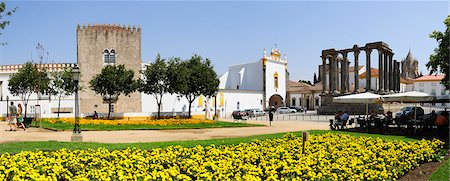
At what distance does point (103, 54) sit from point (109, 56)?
66cm

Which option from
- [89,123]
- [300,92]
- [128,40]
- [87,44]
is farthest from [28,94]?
[300,92]

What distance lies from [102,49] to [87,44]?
1.64m

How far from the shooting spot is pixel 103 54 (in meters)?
40.4

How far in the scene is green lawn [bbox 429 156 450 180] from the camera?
9.14 m

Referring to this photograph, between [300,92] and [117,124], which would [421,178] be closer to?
[117,124]

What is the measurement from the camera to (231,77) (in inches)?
2776

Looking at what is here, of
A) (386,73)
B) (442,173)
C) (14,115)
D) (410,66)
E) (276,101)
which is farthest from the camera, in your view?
(410,66)

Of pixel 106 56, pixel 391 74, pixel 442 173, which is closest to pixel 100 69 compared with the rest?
pixel 106 56

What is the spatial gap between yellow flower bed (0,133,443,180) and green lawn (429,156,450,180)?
585 mm

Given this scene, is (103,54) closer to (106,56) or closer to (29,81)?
(106,56)

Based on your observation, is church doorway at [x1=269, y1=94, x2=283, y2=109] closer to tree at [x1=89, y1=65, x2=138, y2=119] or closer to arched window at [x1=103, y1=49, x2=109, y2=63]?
arched window at [x1=103, y1=49, x2=109, y2=63]

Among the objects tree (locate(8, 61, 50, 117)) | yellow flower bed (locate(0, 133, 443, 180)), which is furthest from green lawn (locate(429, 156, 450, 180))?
tree (locate(8, 61, 50, 117))

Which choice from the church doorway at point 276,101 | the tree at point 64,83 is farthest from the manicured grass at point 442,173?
the church doorway at point 276,101

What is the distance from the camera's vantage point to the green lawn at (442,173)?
9.14 meters
